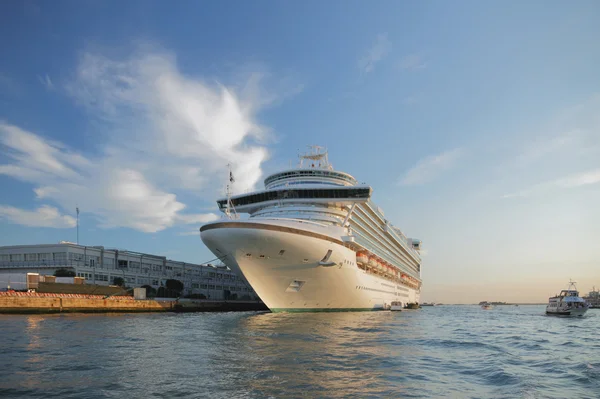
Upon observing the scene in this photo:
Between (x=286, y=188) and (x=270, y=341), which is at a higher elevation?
(x=286, y=188)

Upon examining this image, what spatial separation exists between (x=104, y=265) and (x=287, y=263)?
3945 cm

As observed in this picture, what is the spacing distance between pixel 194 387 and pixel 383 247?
51373mm

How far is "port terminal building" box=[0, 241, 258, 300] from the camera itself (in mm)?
58500

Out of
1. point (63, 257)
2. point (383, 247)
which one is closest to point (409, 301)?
point (383, 247)

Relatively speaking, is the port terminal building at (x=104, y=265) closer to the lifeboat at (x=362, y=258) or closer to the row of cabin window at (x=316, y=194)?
the row of cabin window at (x=316, y=194)

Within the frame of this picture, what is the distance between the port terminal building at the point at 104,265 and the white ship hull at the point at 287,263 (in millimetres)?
12134

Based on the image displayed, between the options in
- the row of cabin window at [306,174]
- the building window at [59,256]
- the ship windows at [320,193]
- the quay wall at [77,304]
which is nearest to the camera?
the quay wall at [77,304]

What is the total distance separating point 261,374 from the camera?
12.6 meters

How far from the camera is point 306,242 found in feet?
116

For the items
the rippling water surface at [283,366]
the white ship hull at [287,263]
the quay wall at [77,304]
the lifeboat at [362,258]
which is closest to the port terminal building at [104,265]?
the quay wall at [77,304]

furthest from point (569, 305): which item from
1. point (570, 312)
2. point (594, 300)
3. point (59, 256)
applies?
point (594, 300)

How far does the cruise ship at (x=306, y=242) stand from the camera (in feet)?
114

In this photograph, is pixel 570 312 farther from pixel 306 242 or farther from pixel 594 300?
pixel 594 300

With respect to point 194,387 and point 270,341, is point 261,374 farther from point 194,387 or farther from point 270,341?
point 270,341
